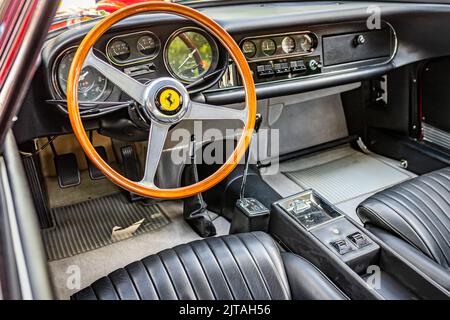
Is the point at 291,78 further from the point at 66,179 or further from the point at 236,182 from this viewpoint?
the point at 66,179

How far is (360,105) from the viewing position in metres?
2.63

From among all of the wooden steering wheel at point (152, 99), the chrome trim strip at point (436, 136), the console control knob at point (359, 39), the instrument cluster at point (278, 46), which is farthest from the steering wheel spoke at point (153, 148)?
the chrome trim strip at point (436, 136)

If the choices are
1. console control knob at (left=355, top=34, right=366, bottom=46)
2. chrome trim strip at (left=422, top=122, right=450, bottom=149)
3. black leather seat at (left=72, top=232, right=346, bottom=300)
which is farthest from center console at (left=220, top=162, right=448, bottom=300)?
chrome trim strip at (left=422, top=122, right=450, bottom=149)

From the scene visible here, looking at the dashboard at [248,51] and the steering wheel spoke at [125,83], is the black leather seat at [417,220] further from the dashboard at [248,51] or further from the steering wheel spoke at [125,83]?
the steering wheel spoke at [125,83]

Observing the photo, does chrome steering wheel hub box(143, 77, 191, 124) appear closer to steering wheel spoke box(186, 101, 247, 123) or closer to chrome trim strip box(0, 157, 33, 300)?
steering wheel spoke box(186, 101, 247, 123)

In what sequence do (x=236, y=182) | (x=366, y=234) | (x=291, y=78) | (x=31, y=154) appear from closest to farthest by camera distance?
(x=366, y=234), (x=31, y=154), (x=291, y=78), (x=236, y=182)

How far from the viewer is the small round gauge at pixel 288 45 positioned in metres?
1.89

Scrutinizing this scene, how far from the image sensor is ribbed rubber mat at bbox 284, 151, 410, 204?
91.4 inches

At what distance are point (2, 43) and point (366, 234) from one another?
114 centimetres

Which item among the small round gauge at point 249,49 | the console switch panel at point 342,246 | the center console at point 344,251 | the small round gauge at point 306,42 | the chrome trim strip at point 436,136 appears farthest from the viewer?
the chrome trim strip at point 436,136

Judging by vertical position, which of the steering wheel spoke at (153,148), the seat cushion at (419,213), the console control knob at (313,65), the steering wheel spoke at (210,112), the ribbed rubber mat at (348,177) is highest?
the console control knob at (313,65)

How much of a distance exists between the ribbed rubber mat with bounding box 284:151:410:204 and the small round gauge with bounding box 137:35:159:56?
3.80 feet

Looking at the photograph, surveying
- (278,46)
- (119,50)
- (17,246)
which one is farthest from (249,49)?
(17,246)
